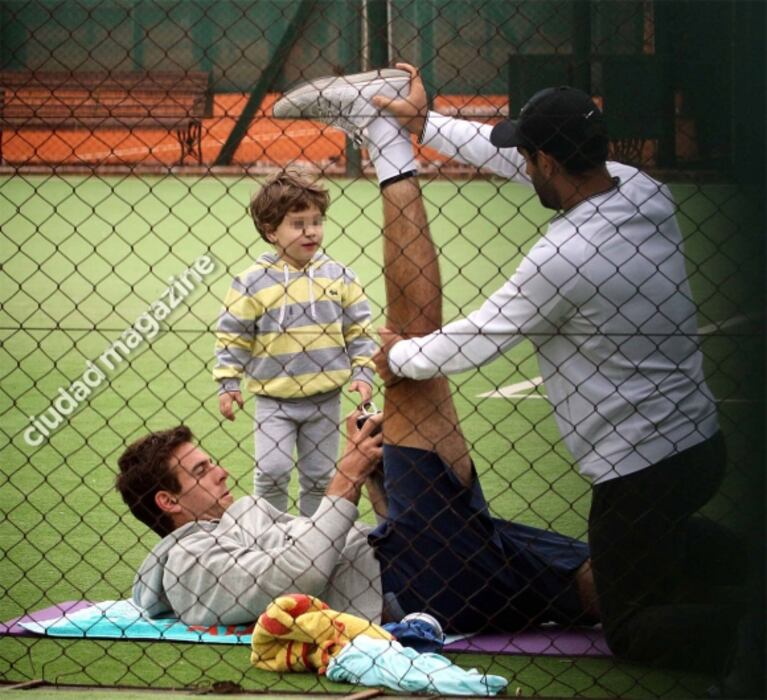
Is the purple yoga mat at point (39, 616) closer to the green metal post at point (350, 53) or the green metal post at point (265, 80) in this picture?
the green metal post at point (265, 80)

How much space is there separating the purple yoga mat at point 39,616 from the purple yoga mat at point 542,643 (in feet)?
3.77

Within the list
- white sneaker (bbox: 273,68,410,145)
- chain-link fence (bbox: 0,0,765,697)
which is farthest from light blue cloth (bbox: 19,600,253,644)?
white sneaker (bbox: 273,68,410,145)

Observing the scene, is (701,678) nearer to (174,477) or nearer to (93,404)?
(174,477)

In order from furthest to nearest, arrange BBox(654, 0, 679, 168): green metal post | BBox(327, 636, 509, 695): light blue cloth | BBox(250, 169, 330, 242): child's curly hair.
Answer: BBox(250, 169, 330, 242): child's curly hair → BBox(654, 0, 679, 168): green metal post → BBox(327, 636, 509, 695): light blue cloth

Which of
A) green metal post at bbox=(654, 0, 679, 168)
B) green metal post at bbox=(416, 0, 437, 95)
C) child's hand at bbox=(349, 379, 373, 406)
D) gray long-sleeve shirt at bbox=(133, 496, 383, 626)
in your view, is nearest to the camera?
gray long-sleeve shirt at bbox=(133, 496, 383, 626)

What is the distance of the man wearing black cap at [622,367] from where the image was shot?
149 inches

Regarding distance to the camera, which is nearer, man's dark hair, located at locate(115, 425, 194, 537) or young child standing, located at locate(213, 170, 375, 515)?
man's dark hair, located at locate(115, 425, 194, 537)

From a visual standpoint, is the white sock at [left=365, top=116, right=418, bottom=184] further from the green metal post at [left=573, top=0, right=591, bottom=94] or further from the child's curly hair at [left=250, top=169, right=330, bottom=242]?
the green metal post at [left=573, top=0, right=591, bottom=94]

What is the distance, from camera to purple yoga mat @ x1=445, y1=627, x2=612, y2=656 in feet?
13.2

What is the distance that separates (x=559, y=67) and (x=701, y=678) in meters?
3.36

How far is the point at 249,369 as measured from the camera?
206 inches

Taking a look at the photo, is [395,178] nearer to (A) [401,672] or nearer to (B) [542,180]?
(B) [542,180]

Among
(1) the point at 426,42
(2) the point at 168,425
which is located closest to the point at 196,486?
(2) the point at 168,425

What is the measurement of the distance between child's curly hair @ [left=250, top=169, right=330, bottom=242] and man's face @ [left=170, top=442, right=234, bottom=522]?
3.83 ft
